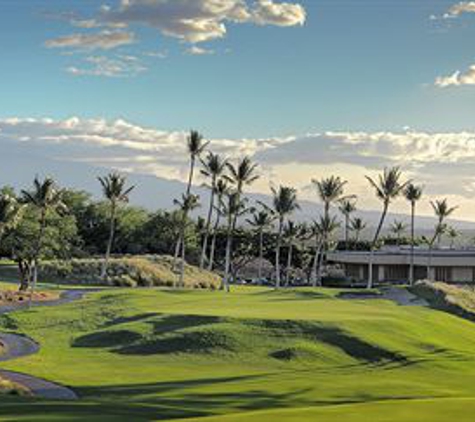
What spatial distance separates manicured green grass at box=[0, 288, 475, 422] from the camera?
68.3 ft

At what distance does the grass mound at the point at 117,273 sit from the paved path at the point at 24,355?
2500 cm

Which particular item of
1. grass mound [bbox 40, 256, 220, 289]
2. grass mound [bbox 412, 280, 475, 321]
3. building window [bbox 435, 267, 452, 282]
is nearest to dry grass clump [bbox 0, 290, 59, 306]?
grass mound [bbox 40, 256, 220, 289]

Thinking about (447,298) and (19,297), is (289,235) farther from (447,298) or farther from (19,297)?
(19,297)

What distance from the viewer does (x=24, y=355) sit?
41.6m

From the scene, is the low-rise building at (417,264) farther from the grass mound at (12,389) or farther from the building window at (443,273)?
the grass mound at (12,389)

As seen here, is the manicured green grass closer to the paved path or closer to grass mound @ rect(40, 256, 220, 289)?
the paved path

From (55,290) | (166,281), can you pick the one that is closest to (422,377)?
(55,290)

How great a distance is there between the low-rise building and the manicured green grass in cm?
5997

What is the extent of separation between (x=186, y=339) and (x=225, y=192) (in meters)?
63.1

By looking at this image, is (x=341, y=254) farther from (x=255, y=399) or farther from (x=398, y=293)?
(x=255, y=399)

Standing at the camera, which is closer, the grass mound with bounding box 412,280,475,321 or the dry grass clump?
the grass mound with bounding box 412,280,475,321

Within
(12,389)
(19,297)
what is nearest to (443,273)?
(19,297)

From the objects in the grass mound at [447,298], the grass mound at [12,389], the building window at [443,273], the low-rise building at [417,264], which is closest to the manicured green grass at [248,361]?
the grass mound at [12,389]

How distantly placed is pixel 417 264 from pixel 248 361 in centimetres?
8689
